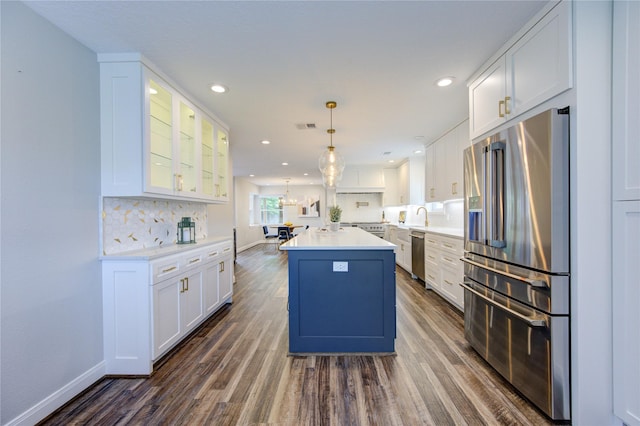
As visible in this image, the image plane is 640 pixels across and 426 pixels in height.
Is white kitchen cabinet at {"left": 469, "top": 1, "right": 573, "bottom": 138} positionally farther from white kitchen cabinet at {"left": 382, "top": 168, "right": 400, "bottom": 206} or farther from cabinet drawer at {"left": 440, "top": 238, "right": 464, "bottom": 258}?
white kitchen cabinet at {"left": 382, "top": 168, "right": 400, "bottom": 206}

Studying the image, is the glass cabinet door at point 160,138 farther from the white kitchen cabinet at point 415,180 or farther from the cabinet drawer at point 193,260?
the white kitchen cabinet at point 415,180

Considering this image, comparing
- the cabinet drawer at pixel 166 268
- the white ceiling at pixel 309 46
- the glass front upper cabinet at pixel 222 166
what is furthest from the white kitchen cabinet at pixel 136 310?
the white ceiling at pixel 309 46

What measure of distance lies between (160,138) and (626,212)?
335cm

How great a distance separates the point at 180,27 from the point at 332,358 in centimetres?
281

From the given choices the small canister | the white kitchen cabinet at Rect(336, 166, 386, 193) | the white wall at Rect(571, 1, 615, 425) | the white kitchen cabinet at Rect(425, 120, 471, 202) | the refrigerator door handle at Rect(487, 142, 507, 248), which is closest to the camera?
the white wall at Rect(571, 1, 615, 425)

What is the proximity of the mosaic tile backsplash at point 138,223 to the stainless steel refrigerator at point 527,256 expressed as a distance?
9.99ft

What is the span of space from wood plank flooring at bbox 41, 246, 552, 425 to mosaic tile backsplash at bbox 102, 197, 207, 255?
3.48 feet

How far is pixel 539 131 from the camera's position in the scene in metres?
1.63

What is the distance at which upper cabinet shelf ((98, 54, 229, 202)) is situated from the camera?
216 centimetres

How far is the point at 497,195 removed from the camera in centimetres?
196

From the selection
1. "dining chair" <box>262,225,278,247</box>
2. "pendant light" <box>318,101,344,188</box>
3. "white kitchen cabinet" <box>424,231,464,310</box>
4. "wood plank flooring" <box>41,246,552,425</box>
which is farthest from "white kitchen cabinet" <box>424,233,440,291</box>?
"dining chair" <box>262,225,278,247</box>

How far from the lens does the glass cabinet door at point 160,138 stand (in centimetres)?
233

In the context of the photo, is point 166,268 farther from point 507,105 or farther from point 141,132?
point 507,105

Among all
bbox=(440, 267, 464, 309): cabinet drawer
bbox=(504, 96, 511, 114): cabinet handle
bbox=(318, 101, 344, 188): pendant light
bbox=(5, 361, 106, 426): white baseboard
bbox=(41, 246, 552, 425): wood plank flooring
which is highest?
bbox=(504, 96, 511, 114): cabinet handle
